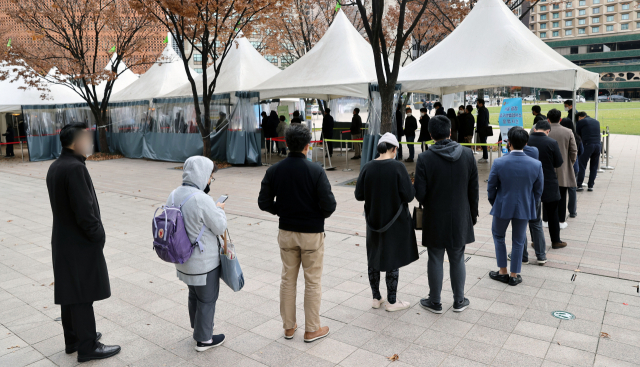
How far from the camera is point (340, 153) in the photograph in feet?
65.1

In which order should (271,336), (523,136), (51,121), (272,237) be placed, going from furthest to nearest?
(51,121), (272,237), (523,136), (271,336)

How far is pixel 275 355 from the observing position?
144 inches

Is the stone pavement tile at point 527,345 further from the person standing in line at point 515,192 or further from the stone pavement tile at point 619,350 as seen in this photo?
the person standing in line at point 515,192

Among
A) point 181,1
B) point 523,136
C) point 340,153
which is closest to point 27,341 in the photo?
point 523,136

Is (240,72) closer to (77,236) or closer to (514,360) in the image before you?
(77,236)

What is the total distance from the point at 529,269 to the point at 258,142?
12038mm

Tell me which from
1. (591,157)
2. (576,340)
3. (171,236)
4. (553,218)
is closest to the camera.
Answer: (171,236)

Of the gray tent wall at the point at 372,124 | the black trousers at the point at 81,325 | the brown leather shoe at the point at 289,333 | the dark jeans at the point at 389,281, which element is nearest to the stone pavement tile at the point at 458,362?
the dark jeans at the point at 389,281

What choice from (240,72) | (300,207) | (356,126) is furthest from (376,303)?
(240,72)

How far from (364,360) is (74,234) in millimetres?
2315

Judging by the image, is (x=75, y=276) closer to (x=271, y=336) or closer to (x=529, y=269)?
(x=271, y=336)

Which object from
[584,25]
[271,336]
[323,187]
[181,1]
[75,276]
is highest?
[584,25]

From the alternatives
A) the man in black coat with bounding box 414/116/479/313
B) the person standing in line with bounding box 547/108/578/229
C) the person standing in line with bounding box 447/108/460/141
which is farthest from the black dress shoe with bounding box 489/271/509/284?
the person standing in line with bounding box 447/108/460/141

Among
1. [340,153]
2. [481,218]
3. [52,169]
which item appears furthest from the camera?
[340,153]
